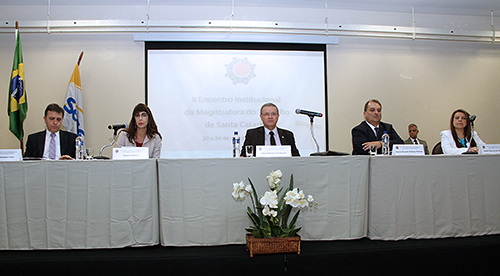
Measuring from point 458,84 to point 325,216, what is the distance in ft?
A: 11.7

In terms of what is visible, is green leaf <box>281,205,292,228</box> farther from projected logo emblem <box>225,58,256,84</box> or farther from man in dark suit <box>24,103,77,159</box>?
projected logo emblem <box>225,58,256,84</box>

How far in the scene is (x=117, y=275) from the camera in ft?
5.58

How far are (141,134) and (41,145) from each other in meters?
0.97

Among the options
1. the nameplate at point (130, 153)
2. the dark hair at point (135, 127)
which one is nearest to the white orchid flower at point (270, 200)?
the nameplate at point (130, 153)

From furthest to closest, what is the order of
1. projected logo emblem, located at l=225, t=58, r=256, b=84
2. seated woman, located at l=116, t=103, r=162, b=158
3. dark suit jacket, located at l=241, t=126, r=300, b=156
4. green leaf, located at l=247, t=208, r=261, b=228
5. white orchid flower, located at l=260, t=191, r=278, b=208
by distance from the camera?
1. projected logo emblem, located at l=225, t=58, r=256, b=84
2. dark suit jacket, located at l=241, t=126, r=300, b=156
3. seated woman, located at l=116, t=103, r=162, b=158
4. green leaf, located at l=247, t=208, r=261, b=228
5. white orchid flower, located at l=260, t=191, r=278, b=208

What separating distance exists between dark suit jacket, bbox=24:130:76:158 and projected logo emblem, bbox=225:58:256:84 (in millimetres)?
1905

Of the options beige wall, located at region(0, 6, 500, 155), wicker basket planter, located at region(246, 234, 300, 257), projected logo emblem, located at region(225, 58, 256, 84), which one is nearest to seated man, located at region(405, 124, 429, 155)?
beige wall, located at region(0, 6, 500, 155)

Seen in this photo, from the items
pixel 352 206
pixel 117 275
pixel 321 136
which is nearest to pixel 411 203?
pixel 352 206

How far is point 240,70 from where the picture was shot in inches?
160

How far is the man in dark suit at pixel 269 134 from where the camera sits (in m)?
3.05

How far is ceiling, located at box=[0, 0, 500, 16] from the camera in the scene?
3918mm

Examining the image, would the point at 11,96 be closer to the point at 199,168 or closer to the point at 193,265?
the point at 199,168

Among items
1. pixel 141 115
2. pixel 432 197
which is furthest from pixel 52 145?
pixel 432 197

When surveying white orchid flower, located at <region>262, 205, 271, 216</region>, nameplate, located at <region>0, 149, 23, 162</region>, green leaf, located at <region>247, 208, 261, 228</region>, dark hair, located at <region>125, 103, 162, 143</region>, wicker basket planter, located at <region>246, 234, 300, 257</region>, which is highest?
dark hair, located at <region>125, 103, 162, 143</region>
